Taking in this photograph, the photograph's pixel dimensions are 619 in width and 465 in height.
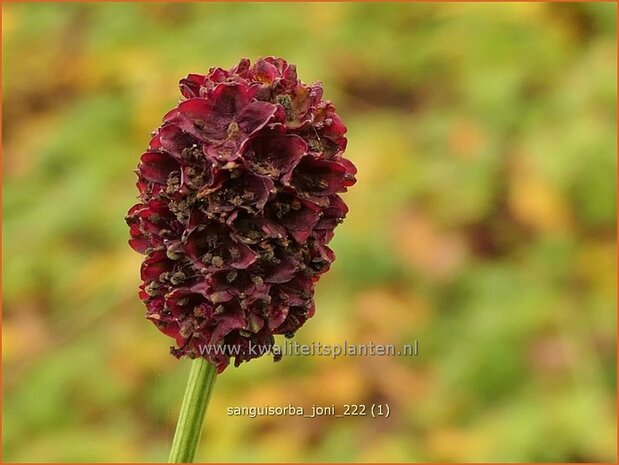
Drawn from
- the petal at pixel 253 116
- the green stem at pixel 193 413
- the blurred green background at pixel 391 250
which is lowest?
the green stem at pixel 193 413

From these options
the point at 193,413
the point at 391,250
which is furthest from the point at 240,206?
the point at 391,250

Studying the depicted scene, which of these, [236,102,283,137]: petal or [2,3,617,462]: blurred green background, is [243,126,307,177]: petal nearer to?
[236,102,283,137]: petal

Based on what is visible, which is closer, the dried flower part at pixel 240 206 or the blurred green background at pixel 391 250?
the dried flower part at pixel 240 206

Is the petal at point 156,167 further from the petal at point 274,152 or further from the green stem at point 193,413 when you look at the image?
the green stem at point 193,413

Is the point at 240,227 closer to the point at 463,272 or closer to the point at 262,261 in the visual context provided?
the point at 262,261

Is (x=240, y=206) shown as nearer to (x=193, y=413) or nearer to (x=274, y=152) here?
(x=274, y=152)

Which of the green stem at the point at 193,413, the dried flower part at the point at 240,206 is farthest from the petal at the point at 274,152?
the green stem at the point at 193,413

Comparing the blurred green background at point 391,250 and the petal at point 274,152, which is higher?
the blurred green background at point 391,250
